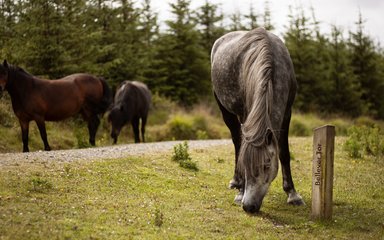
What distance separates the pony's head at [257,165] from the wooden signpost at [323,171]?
719 mm

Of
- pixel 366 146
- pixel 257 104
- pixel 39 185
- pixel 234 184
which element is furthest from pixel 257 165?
pixel 366 146

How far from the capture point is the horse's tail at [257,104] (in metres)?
6.02

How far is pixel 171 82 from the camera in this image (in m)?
26.6

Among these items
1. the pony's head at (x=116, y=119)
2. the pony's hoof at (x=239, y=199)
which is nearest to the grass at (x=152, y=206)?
the pony's hoof at (x=239, y=199)

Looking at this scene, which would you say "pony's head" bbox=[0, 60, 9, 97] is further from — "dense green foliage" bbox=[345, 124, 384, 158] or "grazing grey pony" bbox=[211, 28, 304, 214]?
"dense green foliage" bbox=[345, 124, 384, 158]

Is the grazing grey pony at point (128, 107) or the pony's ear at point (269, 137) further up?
the pony's ear at point (269, 137)

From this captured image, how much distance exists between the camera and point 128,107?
16875 millimetres

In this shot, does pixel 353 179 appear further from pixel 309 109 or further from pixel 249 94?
pixel 309 109

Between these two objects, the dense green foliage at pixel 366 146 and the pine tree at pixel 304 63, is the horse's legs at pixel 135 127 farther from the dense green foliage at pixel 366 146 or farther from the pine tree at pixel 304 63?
the pine tree at pixel 304 63

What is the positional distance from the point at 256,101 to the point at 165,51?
2086 centimetres

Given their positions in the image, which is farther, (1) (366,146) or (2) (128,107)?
(2) (128,107)

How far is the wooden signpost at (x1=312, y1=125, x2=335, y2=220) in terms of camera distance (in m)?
6.46

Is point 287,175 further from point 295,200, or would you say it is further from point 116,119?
point 116,119

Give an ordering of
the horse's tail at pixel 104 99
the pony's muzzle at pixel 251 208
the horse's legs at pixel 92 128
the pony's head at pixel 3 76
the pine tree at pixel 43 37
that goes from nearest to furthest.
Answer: the pony's muzzle at pixel 251 208
the pony's head at pixel 3 76
the horse's legs at pixel 92 128
the horse's tail at pixel 104 99
the pine tree at pixel 43 37
